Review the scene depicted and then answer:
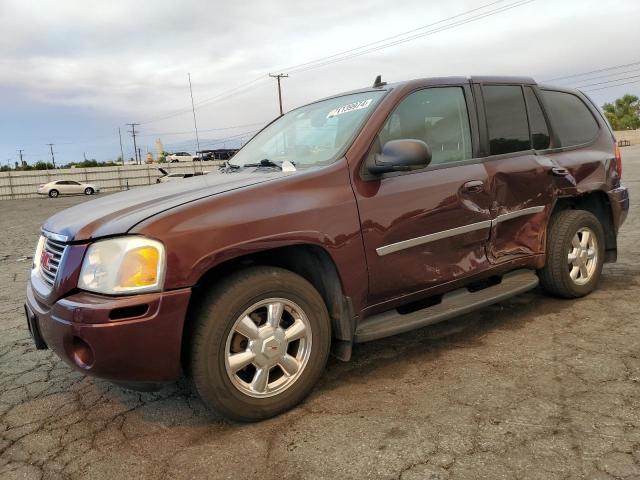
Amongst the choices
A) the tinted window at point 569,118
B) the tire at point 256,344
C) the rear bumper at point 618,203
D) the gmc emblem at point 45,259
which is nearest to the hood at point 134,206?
the gmc emblem at point 45,259

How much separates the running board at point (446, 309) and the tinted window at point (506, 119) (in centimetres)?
93

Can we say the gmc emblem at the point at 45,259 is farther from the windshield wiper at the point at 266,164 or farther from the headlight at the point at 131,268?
the windshield wiper at the point at 266,164

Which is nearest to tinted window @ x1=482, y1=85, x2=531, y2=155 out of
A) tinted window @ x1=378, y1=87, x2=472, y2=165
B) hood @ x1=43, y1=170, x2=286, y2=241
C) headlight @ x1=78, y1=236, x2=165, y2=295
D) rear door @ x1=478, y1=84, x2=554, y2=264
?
rear door @ x1=478, y1=84, x2=554, y2=264

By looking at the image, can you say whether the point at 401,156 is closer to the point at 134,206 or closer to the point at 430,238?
the point at 430,238

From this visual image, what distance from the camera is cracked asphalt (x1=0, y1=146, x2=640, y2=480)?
85.0 inches

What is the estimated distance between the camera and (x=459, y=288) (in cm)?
342

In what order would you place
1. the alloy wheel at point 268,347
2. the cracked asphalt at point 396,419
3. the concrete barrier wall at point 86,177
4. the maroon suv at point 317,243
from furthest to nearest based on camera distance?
Result: 1. the concrete barrier wall at point 86,177
2. the alloy wheel at point 268,347
3. the maroon suv at point 317,243
4. the cracked asphalt at point 396,419

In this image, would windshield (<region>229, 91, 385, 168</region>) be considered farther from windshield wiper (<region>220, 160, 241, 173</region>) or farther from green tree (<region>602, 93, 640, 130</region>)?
green tree (<region>602, 93, 640, 130</region>)

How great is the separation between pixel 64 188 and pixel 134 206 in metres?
39.6

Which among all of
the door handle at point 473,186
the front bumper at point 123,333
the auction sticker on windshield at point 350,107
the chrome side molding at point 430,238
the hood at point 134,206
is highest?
the auction sticker on windshield at point 350,107

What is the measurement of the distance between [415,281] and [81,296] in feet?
5.90

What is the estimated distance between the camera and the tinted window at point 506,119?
3.61 metres

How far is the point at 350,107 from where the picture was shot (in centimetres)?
332

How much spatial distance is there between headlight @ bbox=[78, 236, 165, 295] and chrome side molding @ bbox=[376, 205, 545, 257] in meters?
1.20
